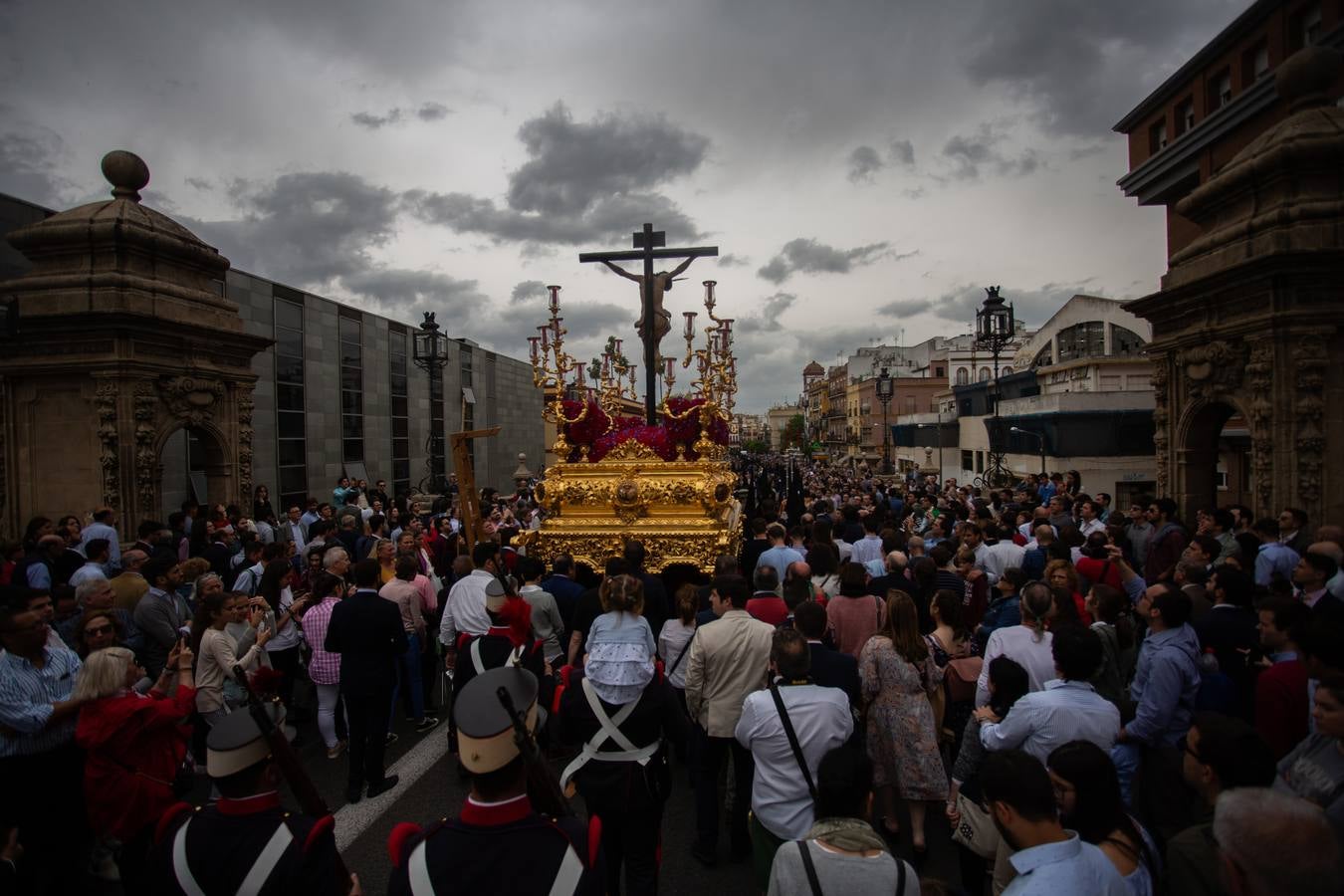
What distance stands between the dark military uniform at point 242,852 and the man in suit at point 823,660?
2.67m

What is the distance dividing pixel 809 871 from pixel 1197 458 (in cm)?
1211

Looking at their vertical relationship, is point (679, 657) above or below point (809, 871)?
below

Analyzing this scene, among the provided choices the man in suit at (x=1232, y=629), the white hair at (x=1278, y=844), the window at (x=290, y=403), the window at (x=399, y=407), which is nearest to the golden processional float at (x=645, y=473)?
the man in suit at (x=1232, y=629)

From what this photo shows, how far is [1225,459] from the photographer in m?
20.6

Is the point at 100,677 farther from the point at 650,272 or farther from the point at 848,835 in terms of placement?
the point at 650,272

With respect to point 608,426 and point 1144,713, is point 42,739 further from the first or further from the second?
point 608,426

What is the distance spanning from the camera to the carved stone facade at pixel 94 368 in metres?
11.1

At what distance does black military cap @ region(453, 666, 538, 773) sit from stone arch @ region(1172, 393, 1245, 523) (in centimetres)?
1247

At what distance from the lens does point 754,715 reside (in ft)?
12.2

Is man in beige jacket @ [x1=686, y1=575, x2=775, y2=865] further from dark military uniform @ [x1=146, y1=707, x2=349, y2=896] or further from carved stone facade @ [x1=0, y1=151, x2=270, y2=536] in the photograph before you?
carved stone facade @ [x1=0, y1=151, x2=270, y2=536]

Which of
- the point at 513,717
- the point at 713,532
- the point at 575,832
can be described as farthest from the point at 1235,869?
the point at 713,532

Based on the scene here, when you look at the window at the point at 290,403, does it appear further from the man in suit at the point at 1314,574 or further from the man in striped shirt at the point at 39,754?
the man in suit at the point at 1314,574

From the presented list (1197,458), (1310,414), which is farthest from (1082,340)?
(1310,414)

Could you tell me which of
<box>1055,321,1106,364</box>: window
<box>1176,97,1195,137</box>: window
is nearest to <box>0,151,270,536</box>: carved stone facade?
<box>1176,97,1195,137</box>: window
